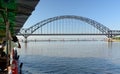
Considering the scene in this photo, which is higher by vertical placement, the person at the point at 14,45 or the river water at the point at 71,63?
the person at the point at 14,45

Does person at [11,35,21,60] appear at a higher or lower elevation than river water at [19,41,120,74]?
higher

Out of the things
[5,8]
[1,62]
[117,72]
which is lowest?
[117,72]

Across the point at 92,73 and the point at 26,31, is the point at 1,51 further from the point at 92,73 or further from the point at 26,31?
the point at 26,31

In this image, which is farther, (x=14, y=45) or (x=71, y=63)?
(x=71, y=63)

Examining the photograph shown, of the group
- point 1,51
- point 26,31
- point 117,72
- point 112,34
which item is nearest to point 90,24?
point 112,34

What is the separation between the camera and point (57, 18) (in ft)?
598

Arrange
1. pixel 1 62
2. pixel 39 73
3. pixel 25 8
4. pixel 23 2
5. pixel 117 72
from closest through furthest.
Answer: pixel 23 2, pixel 25 8, pixel 1 62, pixel 39 73, pixel 117 72

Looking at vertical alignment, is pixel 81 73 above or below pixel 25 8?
below

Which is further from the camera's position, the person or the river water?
the river water

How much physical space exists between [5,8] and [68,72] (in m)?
21.8

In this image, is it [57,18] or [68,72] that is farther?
[57,18]

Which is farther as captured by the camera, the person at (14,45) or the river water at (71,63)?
the river water at (71,63)

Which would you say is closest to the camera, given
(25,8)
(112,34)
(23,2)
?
(23,2)

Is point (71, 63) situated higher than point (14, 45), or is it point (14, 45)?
point (14, 45)
